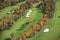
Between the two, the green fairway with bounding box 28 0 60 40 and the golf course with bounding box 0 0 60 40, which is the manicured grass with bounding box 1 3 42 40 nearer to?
the golf course with bounding box 0 0 60 40

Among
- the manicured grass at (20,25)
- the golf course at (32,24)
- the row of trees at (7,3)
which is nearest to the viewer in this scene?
the golf course at (32,24)

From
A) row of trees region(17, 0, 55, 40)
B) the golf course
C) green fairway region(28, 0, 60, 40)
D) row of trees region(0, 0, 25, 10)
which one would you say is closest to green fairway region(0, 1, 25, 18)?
the golf course

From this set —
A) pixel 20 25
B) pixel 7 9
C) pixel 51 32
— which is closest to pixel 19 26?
pixel 20 25

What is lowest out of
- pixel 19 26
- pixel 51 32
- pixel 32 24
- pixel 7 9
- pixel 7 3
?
pixel 51 32

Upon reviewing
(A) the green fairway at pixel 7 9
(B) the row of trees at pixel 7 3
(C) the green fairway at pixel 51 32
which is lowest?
(C) the green fairway at pixel 51 32

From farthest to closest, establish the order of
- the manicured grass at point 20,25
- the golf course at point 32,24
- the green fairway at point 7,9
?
the green fairway at point 7,9, the manicured grass at point 20,25, the golf course at point 32,24

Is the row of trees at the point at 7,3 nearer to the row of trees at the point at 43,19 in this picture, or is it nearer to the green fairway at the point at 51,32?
the row of trees at the point at 43,19

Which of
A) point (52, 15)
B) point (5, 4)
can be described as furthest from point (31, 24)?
point (5, 4)

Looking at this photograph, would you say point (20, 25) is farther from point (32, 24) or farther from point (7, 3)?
point (7, 3)

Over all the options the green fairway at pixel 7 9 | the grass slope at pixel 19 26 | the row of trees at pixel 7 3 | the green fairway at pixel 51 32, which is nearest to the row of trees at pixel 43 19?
the green fairway at pixel 51 32
